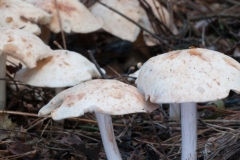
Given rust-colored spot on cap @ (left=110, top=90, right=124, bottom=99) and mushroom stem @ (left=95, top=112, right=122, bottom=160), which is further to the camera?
mushroom stem @ (left=95, top=112, right=122, bottom=160)

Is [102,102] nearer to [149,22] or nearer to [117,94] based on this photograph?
[117,94]

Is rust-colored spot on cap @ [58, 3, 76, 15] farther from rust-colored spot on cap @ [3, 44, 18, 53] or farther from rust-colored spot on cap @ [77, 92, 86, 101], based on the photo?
rust-colored spot on cap @ [77, 92, 86, 101]

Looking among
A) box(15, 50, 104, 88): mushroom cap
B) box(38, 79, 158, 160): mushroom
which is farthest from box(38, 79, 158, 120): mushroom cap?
box(15, 50, 104, 88): mushroom cap

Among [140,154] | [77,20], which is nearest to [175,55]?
[140,154]

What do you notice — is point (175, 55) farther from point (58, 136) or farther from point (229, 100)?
point (229, 100)

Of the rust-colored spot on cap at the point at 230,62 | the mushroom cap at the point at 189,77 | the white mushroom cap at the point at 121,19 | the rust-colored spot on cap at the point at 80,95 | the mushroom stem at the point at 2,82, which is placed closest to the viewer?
the mushroom cap at the point at 189,77

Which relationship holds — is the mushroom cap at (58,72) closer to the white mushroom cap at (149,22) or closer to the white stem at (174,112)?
the white stem at (174,112)

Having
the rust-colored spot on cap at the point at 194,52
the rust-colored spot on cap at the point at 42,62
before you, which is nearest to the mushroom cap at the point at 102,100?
the rust-colored spot on cap at the point at 194,52
